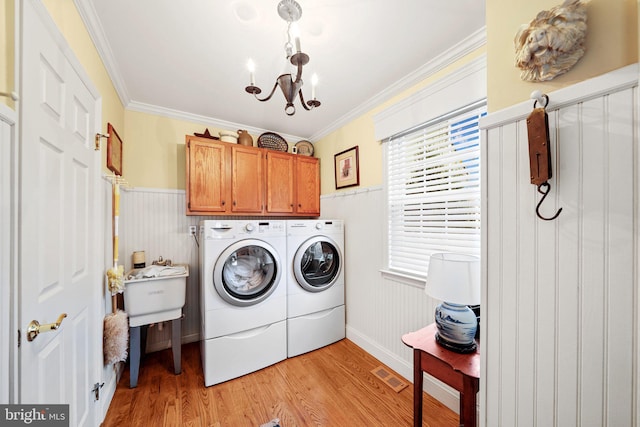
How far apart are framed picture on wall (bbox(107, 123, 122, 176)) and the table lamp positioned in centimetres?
226

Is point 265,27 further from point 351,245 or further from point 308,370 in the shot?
point 308,370

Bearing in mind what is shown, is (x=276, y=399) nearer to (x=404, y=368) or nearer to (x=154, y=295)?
(x=404, y=368)

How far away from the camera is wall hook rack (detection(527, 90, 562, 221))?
0.77 m

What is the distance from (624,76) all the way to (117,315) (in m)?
2.69

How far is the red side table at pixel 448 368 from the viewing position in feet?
3.52

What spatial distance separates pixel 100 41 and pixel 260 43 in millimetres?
970

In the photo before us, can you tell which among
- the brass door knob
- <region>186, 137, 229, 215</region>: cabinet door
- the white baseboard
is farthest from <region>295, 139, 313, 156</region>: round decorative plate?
the brass door knob

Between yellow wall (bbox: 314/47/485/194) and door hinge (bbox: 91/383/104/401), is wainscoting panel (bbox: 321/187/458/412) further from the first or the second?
door hinge (bbox: 91/383/104/401)

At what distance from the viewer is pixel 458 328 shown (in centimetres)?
123

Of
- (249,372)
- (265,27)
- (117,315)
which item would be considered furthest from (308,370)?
(265,27)

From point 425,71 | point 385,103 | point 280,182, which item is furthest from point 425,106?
point 280,182

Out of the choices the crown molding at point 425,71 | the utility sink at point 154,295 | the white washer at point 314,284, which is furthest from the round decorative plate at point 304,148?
the utility sink at point 154,295

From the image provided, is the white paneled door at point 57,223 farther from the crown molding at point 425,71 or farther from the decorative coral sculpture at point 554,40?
the crown molding at point 425,71

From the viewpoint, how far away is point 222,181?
2.40 metres
